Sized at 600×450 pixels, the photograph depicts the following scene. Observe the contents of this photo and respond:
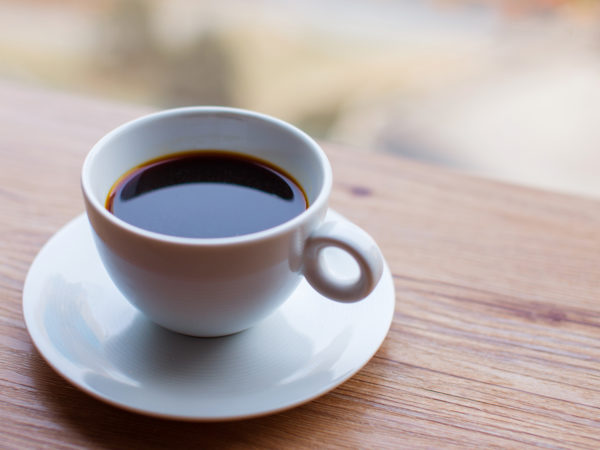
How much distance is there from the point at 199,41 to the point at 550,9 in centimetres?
144

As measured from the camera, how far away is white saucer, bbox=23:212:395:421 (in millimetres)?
518

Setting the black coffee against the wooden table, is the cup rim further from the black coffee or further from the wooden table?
the wooden table

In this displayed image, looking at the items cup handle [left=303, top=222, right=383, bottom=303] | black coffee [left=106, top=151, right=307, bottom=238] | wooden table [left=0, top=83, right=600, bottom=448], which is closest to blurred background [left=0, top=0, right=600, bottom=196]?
wooden table [left=0, top=83, right=600, bottom=448]

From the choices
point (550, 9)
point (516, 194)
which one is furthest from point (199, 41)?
point (516, 194)

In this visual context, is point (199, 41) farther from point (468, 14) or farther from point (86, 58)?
point (468, 14)

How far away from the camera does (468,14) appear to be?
2666 millimetres

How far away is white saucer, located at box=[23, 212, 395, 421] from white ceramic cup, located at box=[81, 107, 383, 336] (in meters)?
0.03

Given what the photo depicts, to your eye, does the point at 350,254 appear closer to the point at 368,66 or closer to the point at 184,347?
the point at 184,347

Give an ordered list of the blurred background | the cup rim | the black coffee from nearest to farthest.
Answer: the cup rim
the black coffee
the blurred background

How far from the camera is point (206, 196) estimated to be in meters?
0.65

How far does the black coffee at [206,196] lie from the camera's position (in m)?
0.60

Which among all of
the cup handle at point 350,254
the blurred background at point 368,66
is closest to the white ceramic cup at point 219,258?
the cup handle at point 350,254

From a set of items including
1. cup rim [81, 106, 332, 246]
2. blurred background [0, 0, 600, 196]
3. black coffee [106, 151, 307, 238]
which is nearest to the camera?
cup rim [81, 106, 332, 246]

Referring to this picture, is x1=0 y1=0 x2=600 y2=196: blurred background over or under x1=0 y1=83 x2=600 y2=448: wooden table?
under
